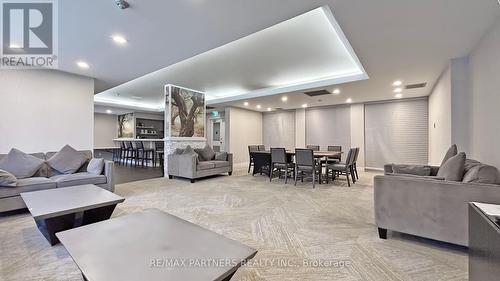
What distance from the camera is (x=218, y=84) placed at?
6.74m

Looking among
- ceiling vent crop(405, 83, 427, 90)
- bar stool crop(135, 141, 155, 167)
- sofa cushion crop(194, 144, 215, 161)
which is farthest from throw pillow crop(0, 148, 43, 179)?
ceiling vent crop(405, 83, 427, 90)

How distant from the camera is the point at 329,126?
28.1 feet

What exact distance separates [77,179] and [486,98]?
600 cm

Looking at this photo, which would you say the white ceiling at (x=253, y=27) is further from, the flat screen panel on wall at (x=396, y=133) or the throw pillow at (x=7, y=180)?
the flat screen panel on wall at (x=396, y=133)

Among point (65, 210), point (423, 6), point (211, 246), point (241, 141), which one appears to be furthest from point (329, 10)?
point (241, 141)

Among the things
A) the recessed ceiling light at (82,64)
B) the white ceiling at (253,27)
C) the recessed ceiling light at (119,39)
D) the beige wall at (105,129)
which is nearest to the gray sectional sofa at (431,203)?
the white ceiling at (253,27)

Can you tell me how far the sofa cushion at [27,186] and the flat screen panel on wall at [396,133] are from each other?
8611 mm

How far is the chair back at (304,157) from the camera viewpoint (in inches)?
188

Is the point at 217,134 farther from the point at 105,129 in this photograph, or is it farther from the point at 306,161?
the point at 105,129

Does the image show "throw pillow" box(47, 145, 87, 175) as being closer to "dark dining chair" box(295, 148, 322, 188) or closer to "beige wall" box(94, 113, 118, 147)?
"dark dining chair" box(295, 148, 322, 188)

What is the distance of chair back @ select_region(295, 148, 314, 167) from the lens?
4.78m

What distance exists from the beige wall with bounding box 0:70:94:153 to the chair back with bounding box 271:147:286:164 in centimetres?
446

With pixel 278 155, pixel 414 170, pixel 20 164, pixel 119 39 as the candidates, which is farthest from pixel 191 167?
pixel 414 170

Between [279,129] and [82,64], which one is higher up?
[82,64]
